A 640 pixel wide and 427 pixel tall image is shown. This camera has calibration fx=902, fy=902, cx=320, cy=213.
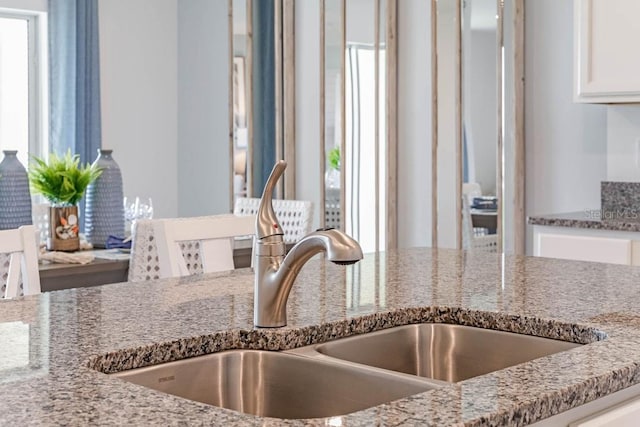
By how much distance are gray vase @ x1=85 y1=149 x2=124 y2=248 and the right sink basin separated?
2.35 meters

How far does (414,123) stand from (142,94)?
90.0 inches

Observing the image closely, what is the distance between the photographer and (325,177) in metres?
5.35

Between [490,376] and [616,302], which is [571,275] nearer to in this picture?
[616,302]

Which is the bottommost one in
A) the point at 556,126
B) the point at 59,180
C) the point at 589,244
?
the point at 589,244

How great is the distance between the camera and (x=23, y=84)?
604cm

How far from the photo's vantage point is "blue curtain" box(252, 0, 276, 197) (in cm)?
567

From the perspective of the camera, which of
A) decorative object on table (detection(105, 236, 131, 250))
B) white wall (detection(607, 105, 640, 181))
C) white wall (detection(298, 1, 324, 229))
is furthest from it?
white wall (detection(298, 1, 324, 229))

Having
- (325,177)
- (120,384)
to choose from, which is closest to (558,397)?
(120,384)

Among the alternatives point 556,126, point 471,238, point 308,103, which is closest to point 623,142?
point 556,126

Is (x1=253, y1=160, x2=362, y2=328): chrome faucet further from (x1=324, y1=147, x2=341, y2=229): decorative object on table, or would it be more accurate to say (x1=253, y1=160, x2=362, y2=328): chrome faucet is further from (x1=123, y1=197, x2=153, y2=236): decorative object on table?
(x1=324, y1=147, x2=341, y2=229): decorative object on table

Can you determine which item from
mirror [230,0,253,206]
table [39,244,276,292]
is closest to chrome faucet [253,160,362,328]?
table [39,244,276,292]

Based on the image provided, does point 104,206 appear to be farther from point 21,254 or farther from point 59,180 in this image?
point 21,254

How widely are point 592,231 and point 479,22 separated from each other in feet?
4.54

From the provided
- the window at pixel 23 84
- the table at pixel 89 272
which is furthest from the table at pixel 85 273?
the window at pixel 23 84
